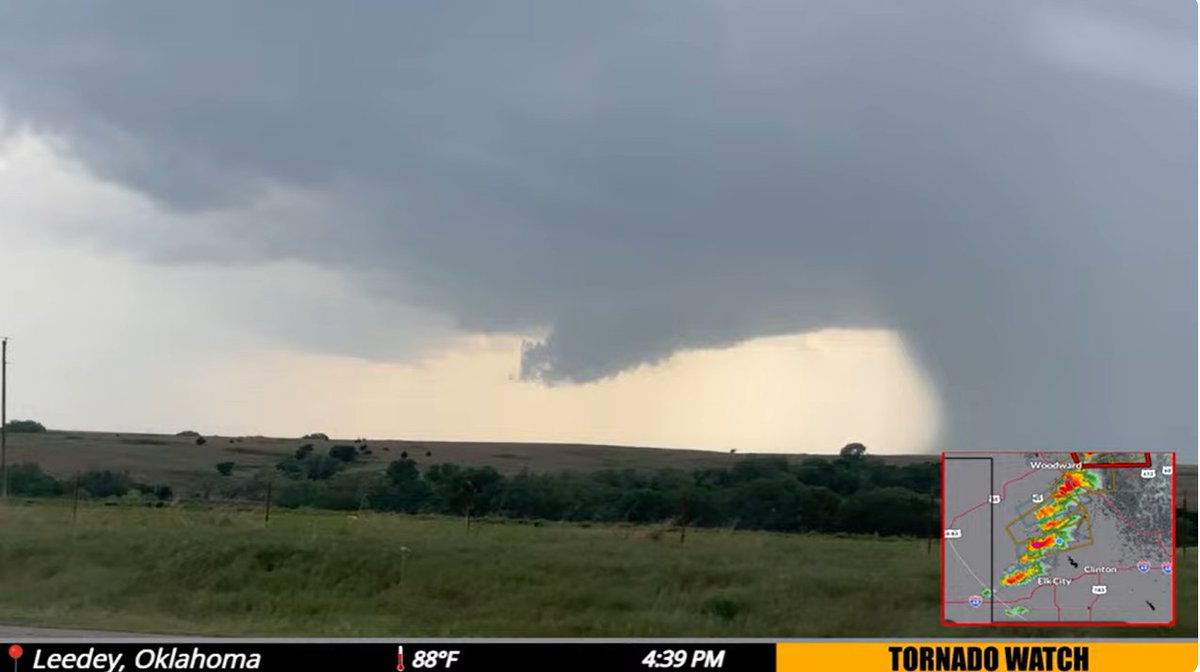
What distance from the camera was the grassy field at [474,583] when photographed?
18.1 metres

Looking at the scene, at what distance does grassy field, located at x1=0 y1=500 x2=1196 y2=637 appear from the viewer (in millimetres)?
18141

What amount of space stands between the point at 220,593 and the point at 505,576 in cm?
520

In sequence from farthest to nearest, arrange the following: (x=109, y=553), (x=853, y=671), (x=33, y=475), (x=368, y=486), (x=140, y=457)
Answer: (x=140, y=457) < (x=33, y=475) < (x=368, y=486) < (x=109, y=553) < (x=853, y=671)

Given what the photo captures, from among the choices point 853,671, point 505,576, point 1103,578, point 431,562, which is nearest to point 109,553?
point 431,562

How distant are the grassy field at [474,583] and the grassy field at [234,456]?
8.66m

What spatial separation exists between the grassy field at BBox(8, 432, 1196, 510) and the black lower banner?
17089mm

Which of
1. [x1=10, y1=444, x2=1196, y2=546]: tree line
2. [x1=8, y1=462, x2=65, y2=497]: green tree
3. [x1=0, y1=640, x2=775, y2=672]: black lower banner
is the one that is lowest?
[x1=0, y1=640, x2=775, y2=672]: black lower banner

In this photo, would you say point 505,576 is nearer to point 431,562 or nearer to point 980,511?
point 431,562

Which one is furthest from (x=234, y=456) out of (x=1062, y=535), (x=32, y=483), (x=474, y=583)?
(x=1062, y=535)

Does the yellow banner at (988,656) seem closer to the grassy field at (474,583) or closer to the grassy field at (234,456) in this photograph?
the grassy field at (474,583)

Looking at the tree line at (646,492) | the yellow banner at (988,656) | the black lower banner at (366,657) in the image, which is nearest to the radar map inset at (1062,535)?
the yellow banner at (988,656)

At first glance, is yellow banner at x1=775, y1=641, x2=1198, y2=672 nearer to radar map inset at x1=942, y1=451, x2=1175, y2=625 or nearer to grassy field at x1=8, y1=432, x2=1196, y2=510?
radar map inset at x1=942, y1=451, x2=1175, y2=625

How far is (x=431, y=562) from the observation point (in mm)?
22312

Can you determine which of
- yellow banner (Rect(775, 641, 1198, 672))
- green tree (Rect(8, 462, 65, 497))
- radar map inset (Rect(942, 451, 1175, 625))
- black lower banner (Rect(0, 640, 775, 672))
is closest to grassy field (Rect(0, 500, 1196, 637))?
radar map inset (Rect(942, 451, 1175, 625))
